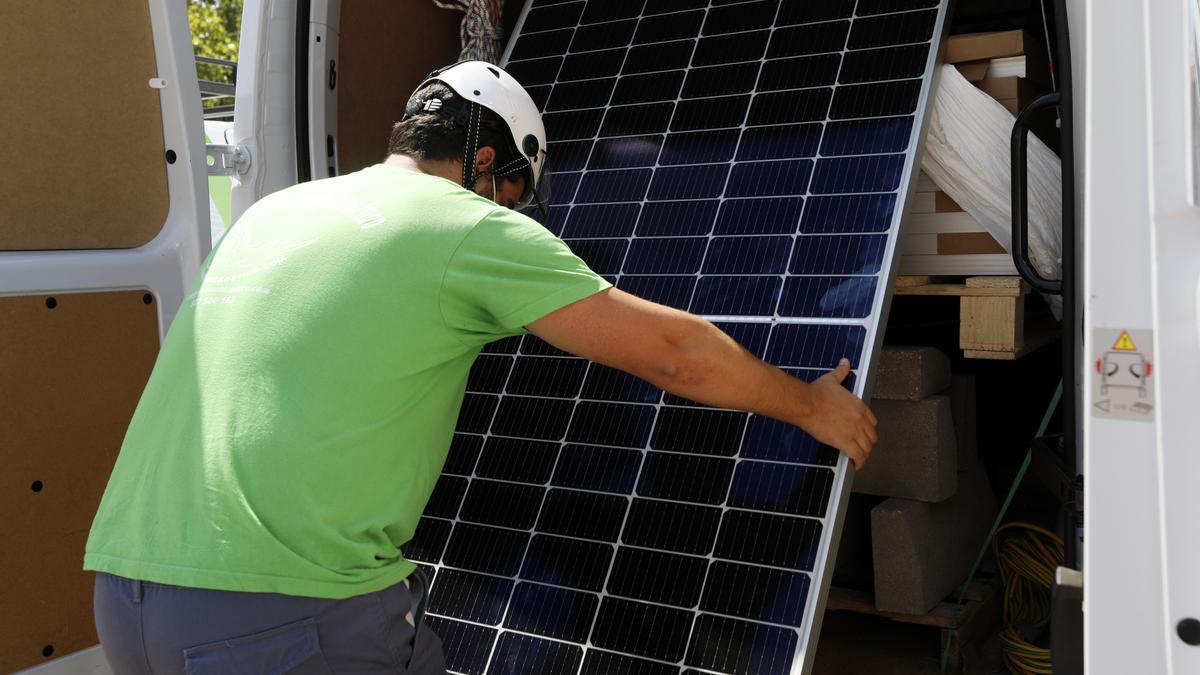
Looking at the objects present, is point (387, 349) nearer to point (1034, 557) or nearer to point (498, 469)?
point (498, 469)

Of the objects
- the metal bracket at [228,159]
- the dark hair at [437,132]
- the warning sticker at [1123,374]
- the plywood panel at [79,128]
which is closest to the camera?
the warning sticker at [1123,374]

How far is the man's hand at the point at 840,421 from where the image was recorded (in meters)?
2.76

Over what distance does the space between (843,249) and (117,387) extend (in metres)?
2.17

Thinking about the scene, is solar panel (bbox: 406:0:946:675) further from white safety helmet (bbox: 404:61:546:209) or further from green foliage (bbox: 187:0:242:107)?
green foliage (bbox: 187:0:242:107)

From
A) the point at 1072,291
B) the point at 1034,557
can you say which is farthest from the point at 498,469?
the point at 1034,557

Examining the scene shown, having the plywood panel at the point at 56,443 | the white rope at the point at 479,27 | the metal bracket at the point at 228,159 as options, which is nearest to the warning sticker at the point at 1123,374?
the plywood panel at the point at 56,443

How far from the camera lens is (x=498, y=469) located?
11.1 feet

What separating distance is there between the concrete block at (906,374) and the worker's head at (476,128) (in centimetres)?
152

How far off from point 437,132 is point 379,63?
1748mm

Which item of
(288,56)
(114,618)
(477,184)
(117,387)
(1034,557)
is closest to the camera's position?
(114,618)

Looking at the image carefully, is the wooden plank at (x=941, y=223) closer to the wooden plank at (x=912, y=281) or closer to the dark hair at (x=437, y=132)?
the wooden plank at (x=912, y=281)

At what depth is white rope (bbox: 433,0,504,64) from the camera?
454 cm

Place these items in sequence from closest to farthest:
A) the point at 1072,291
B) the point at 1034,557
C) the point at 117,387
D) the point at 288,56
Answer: the point at 1072,291 → the point at 117,387 → the point at 288,56 → the point at 1034,557

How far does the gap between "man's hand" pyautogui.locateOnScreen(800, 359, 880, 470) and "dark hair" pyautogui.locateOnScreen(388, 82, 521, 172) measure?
1061mm
